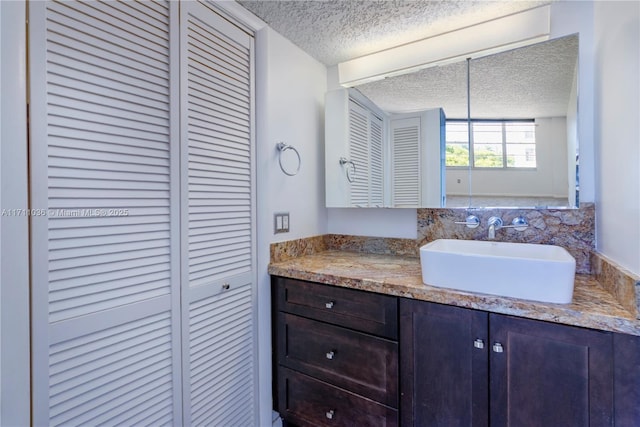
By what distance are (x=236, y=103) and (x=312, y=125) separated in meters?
0.61

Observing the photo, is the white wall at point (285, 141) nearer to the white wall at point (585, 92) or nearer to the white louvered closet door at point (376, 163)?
the white louvered closet door at point (376, 163)

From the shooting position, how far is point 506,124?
1558mm

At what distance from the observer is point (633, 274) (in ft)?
2.99

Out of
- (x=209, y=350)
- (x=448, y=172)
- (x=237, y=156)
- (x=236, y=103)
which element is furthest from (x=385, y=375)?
(x=236, y=103)

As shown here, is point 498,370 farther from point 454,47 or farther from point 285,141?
point 454,47

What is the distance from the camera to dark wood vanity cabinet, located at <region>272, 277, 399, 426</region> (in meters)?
1.28

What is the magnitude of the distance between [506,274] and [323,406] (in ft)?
3.37

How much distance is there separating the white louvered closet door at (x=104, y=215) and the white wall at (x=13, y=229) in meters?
0.03

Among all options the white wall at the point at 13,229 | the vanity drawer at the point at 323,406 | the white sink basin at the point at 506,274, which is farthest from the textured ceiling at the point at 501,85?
the white wall at the point at 13,229

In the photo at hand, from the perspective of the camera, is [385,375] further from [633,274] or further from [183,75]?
[183,75]

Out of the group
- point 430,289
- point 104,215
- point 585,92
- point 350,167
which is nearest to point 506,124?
point 585,92

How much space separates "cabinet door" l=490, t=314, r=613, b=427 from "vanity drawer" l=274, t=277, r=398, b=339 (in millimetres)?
384

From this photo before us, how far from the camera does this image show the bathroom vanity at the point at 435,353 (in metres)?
0.93

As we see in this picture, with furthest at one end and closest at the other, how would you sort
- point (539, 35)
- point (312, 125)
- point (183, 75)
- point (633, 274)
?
point (312, 125) < point (539, 35) < point (183, 75) < point (633, 274)
